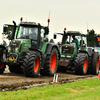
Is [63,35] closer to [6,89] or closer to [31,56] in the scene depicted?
[31,56]

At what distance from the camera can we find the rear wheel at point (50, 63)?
13336mm

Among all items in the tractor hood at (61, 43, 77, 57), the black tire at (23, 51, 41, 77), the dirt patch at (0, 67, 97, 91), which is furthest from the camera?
the tractor hood at (61, 43, 77, 57)

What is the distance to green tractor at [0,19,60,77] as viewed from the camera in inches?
472

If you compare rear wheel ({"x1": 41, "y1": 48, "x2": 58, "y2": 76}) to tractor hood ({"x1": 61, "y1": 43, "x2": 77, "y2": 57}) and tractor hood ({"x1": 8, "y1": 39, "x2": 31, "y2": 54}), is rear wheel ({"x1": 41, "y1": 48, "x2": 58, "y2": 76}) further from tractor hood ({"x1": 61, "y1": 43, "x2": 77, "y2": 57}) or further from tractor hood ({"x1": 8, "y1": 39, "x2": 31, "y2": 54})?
tractor hood ({"x1": 61, "y1": 43, "x2": 77, "y2": 57})

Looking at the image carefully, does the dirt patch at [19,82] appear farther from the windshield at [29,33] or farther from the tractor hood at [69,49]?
the tractor hood at [69,49]

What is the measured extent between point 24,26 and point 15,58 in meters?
1.96

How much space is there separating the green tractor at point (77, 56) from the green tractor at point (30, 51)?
268 cm

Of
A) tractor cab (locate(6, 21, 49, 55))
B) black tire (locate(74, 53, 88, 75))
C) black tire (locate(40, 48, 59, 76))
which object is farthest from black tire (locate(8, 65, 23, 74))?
black tire (locate(74, 53, 88, 75))

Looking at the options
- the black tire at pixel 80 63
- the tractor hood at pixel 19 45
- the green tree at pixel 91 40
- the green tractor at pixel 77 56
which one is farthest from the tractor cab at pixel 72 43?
the tractor hood at pixel 19 45

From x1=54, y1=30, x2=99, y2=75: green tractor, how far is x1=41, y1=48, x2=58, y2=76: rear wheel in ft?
8.02

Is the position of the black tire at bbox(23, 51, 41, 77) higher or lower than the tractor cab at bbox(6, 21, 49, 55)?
lower

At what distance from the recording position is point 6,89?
26.9ft

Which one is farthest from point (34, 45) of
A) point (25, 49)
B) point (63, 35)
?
point (63, 35)

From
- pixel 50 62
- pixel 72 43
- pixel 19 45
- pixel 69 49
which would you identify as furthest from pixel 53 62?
pixel 72 43
